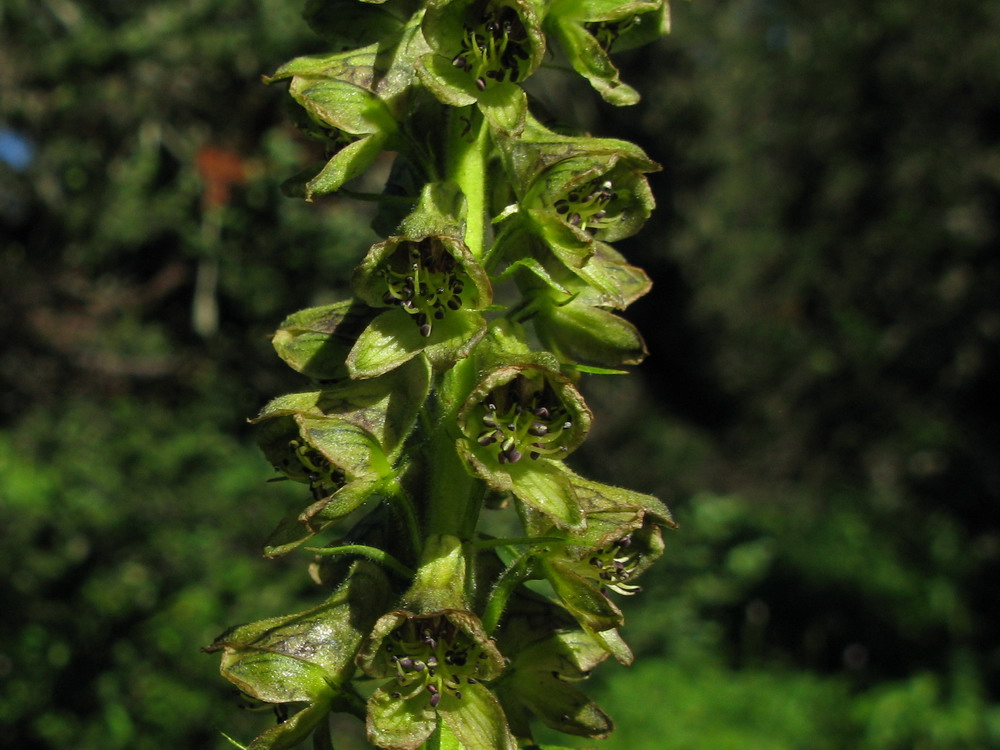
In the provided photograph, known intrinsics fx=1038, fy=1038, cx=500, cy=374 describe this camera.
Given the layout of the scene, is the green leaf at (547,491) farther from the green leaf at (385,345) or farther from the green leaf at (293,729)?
the green leaf at (293,729)

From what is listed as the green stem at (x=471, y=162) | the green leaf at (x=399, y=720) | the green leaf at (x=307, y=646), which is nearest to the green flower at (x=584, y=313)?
the green stem at (x=471, y=162)

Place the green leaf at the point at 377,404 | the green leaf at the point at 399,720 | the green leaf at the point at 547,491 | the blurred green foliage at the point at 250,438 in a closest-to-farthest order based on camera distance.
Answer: the green leaf at the point at 399,720, the green leaf at the point at 547,491, the green leaf at the point at 377,404, the blurred green foliage at the point at 250,438

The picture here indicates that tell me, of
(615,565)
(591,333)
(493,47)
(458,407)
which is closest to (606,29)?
(493,47)

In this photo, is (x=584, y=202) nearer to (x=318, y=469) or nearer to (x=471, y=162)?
(x=471, y=162)

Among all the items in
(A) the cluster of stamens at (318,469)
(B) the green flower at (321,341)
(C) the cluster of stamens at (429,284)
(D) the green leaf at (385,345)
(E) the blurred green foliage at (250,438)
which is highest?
(C) the cluster of stamens at (429,284)

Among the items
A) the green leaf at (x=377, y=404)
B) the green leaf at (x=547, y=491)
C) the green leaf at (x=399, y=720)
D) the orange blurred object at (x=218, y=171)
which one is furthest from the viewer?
the orange blurred object at (x=218, y=171)

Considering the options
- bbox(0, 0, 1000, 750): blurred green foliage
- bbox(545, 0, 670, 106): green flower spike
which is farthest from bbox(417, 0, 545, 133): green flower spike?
bbox(0, 0, 1000, 750): blurred green foliage

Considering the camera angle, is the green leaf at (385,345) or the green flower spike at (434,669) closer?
the green flower spike at (434,669)
